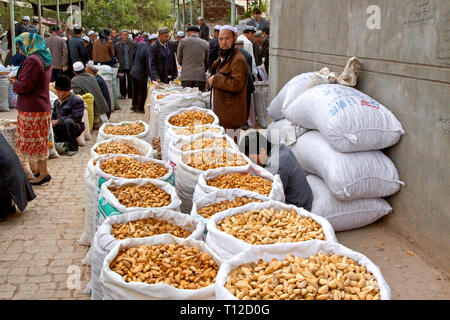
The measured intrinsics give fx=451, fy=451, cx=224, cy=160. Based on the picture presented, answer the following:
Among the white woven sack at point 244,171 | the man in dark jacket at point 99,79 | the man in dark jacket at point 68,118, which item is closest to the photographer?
the white woven sack at point 244,171

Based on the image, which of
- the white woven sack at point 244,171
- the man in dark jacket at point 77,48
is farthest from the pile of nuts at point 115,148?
the man in dark jacket at point 77,48

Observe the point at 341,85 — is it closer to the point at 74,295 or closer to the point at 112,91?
the point at 74,295

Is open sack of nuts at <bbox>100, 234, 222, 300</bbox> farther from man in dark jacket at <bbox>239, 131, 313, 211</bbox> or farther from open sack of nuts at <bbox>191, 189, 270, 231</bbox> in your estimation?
man in dark jacket at <bbox>239, 131, 313, 211</bbox>

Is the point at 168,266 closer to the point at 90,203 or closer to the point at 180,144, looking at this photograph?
the point at 90,203

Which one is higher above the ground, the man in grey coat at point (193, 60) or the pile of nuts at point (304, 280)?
the man in grey coat at point (193, 60)

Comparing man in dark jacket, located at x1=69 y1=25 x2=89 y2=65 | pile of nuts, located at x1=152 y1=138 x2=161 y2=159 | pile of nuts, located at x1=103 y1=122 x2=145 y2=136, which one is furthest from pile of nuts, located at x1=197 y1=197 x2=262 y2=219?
man in dark jacket, located at x1=69 y1=25 x2=89 y2=65

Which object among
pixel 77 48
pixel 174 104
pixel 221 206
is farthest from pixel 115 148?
pixel 77 48

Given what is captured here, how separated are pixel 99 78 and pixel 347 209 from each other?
6500mm

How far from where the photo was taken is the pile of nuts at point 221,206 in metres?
2.79

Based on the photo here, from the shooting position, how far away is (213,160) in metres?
3.74

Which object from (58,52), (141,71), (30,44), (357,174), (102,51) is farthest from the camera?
(102,51)

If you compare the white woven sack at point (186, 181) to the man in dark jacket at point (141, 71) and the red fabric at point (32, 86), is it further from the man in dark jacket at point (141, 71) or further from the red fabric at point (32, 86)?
the man in dark jacket at point (141, 71)

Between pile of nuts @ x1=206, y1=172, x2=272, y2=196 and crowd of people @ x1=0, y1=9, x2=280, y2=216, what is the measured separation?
191cm

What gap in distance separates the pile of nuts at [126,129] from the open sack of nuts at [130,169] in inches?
49.0
